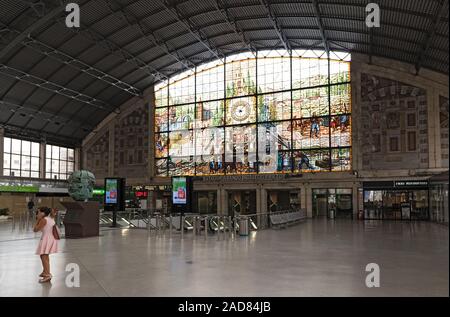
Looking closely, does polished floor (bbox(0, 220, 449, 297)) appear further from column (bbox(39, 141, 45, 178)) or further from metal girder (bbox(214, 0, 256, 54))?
column (bbox(39, 141, 45, 178))

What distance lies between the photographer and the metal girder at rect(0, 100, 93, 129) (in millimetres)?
38438

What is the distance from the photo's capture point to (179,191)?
898 inches

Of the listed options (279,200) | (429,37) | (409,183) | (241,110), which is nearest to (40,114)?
(241,110)

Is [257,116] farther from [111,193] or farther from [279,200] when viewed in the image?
[111,193]

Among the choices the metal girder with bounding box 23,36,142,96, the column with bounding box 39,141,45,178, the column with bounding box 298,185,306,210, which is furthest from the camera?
the column with bounding box 39,141,45,178

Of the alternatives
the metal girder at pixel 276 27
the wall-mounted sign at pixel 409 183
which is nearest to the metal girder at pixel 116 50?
the metal girder at pixel 276 27

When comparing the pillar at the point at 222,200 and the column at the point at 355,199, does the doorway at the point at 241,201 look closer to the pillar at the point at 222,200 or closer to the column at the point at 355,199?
the pillar at the point at 222,200

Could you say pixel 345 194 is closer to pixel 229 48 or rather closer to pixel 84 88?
pixel 229 48

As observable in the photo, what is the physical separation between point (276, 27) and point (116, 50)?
13655 mm

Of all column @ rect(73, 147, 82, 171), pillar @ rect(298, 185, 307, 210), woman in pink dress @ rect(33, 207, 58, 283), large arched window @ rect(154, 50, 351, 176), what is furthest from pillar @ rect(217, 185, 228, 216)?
woman in pink dress @ rect(33, 207, 58, 283)

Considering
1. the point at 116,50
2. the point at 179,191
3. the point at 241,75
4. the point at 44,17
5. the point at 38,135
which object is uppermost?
the point at 116,50

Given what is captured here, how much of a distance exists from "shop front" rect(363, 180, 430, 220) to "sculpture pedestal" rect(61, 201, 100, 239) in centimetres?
2284

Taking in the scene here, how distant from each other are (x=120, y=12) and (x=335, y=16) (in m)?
15.7

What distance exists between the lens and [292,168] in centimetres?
3759
